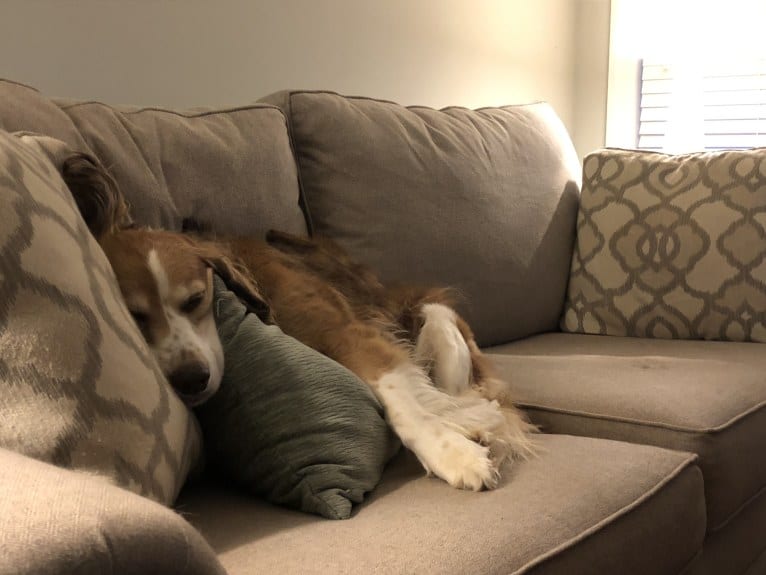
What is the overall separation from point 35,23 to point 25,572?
5.59 ft

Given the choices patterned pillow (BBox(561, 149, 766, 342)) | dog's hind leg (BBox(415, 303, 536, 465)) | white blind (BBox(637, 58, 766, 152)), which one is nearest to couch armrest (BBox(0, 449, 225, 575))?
dog's hind leg (BBox(415, 303, 536, 465))

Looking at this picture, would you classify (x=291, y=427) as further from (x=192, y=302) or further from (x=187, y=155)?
(x=187, y=155)

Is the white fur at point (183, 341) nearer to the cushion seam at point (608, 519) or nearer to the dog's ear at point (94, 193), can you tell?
the dog's ear at point (94, 193)

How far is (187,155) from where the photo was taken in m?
1.76

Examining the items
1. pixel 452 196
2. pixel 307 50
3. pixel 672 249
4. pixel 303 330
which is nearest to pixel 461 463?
pixel 303 330

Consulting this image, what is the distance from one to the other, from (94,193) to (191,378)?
35 cm

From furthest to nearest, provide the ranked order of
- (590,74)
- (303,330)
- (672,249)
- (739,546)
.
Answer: (590,74), (672,249), (739,546), (303,330)

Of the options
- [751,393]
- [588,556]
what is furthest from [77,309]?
[751,393]

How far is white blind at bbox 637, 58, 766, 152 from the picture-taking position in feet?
12.1

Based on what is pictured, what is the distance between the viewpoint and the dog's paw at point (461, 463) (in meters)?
1.28

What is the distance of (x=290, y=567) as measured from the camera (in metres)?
0.99

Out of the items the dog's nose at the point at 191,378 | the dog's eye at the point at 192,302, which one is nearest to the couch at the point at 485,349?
the dog's nose at the point at 191,378

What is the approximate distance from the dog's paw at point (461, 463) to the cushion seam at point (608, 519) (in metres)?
0.15

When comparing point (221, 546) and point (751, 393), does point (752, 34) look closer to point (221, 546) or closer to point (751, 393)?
point (751, 393)
